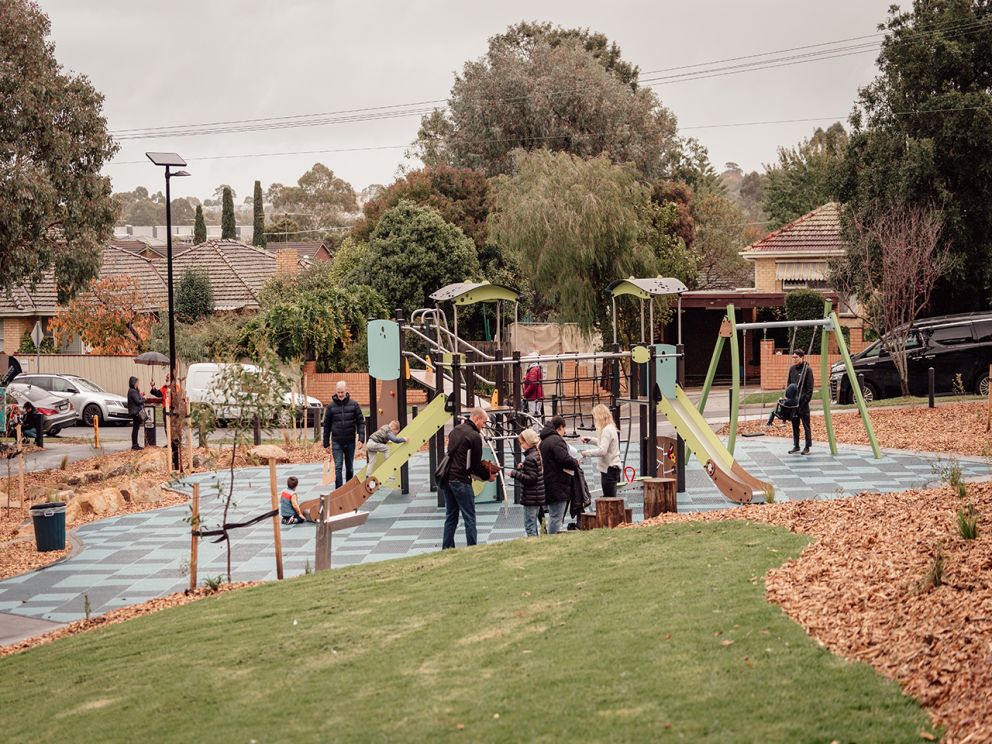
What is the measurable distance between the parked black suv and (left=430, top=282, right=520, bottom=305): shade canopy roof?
12.2 meters

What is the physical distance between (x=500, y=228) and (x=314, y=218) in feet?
248

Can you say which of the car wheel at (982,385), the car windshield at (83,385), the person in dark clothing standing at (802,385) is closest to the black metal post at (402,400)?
the person in dark clothing standing at (802,385)

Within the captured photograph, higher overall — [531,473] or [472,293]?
[472,293]

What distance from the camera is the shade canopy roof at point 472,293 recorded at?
61.8ft

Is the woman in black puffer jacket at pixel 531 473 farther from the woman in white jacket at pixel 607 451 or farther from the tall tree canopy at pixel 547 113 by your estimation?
the tall tree canopy at pixel 547 113

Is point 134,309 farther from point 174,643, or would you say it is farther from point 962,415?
point 174,643

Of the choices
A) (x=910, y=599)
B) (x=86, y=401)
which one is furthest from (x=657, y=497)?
(x=86, y=401)

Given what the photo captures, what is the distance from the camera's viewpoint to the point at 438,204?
146 ft

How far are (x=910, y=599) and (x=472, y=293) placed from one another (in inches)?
492

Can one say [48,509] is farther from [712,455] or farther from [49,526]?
[712,455]

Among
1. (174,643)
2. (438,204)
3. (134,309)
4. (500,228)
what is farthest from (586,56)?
(174,643)

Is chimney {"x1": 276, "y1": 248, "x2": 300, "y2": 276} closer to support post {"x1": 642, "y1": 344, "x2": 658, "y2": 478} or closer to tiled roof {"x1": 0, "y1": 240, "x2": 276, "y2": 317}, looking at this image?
tiled roof {"x1": 0, "y1": 240, "x2": 276, "y2": 317}

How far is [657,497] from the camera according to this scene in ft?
42.4

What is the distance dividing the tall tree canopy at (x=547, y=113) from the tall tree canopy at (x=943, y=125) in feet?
56.0
